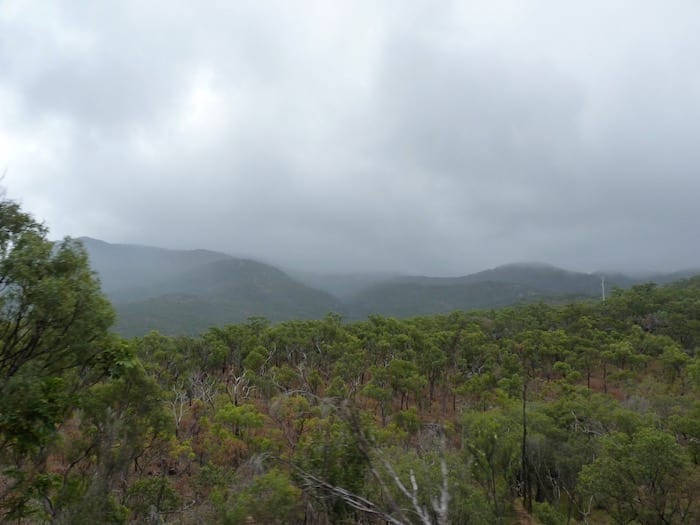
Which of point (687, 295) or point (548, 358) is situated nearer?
point (548, 358)

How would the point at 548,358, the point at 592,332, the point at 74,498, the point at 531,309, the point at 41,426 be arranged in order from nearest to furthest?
the point at 41,426, the point at 74,498, the point at 548,358, the point at 592,332, the point at 531,309

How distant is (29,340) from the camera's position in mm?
9648

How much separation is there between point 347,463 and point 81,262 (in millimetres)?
7546

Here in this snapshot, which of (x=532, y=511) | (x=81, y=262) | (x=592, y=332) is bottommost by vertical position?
(x=532, y=511)

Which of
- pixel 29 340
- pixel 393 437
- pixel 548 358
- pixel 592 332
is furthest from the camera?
pixel 592 332

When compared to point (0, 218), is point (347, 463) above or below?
below

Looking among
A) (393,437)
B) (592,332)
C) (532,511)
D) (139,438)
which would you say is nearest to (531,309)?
(592,332)

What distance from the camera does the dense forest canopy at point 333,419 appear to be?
29.6 feet

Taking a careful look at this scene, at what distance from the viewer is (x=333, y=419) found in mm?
15656

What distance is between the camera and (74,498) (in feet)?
44.7

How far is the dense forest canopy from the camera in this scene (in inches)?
356

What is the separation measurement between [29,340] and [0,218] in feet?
8.77

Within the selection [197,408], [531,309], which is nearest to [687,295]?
[531,309]

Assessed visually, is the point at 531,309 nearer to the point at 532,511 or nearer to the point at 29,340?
the point at 532,511
